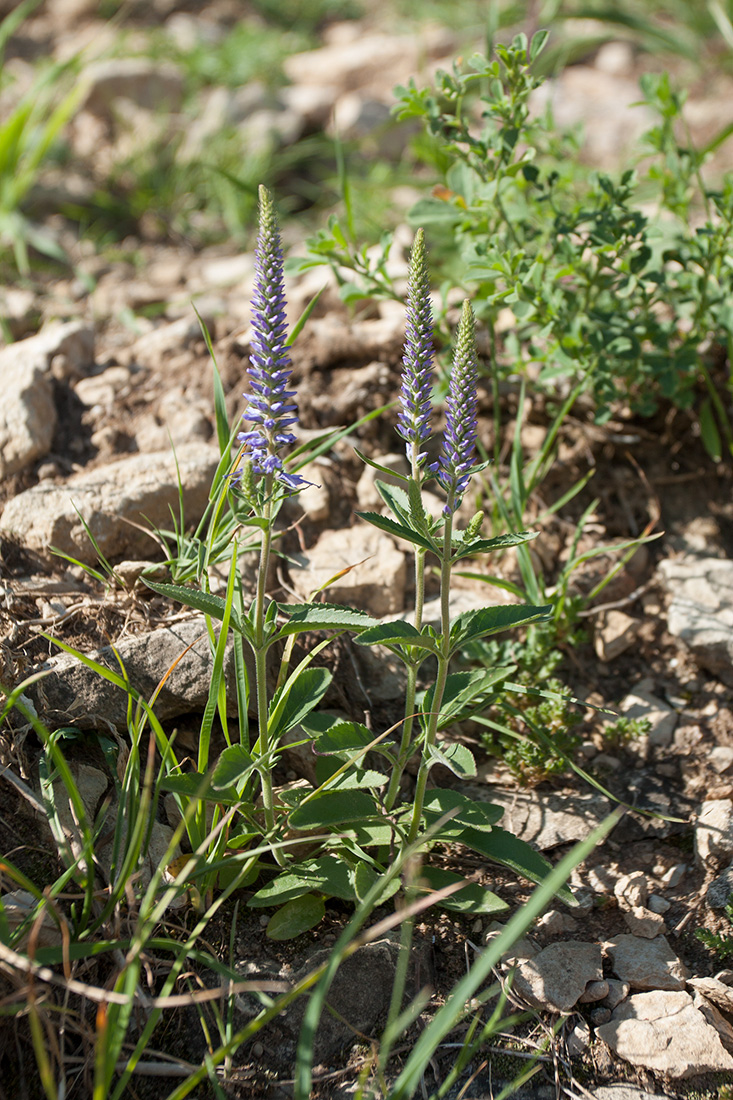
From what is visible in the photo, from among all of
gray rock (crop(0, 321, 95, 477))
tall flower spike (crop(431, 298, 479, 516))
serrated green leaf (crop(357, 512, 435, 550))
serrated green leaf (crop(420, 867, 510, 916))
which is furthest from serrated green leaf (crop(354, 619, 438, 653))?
gray rock (crop(0, 321, 95, 477))

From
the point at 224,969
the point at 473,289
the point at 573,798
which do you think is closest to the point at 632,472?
the point at 473,289

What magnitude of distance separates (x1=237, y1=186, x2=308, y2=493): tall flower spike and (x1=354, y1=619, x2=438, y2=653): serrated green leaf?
435 mm

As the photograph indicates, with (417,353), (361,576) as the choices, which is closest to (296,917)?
(361,576)

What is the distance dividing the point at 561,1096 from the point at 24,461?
2.92 metres

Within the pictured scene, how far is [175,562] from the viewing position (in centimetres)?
299

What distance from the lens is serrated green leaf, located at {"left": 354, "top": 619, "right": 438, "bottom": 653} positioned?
2.08 meters

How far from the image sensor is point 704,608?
3.38 metres

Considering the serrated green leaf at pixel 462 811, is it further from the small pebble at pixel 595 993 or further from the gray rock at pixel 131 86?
the gray rock at pixel 131 86

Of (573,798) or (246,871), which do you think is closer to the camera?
(246,871)

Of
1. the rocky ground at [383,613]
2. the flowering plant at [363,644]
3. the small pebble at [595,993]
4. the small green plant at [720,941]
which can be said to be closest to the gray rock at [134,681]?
the rocky ground at [383,613]

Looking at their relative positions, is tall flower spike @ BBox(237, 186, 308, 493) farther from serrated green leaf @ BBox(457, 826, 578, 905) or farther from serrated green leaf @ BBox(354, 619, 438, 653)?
serrated green leaf @ BBox(457, 826, 578, 905)

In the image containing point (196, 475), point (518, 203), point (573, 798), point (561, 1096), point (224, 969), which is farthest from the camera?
point (518, 203)

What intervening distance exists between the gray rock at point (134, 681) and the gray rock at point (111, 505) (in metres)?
0.52

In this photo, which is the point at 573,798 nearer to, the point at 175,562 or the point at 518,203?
the point at 175,562
